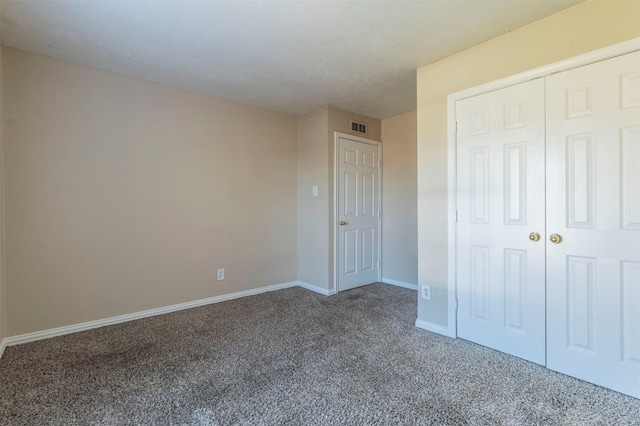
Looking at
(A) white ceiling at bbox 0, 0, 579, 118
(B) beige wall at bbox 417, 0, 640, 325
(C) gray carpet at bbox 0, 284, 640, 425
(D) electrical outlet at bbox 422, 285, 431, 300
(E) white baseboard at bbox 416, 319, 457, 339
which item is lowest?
(C) gray carpet at bbox 0, 284, 640, 425

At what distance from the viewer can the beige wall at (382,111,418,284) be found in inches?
165

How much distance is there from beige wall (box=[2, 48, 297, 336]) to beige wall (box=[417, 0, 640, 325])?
2111 millimetres

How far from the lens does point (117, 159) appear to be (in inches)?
115

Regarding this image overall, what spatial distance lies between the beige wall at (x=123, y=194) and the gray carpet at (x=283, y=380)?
18.4 inches

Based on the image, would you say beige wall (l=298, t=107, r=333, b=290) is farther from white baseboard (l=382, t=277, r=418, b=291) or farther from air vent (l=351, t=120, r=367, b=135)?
white baseboard (l=382, t=277, r=418, b=291)

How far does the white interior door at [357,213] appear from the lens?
13.3 ft

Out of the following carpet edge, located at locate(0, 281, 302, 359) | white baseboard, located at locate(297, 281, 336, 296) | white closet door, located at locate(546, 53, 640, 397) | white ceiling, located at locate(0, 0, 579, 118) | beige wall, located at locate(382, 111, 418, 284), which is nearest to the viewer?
white closet door, located at locate(546, 53, 640, 397)

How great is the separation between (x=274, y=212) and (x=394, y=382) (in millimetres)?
2713

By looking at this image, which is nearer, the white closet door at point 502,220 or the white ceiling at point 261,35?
the white ceiling at point 261,35

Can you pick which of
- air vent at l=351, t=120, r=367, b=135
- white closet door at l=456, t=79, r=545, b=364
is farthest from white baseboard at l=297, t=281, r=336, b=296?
air vent at l=351, t=120, r=367, b=135

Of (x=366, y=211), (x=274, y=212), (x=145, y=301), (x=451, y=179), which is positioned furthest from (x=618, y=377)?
(x=145, y=301)

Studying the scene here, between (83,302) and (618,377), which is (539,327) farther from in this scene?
(83,302)

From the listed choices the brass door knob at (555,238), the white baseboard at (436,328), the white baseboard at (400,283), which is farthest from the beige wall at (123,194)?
the brass door knob at (555,238)

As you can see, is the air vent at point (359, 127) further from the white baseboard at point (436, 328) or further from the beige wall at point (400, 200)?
the white baseboard at point (436, 328)
